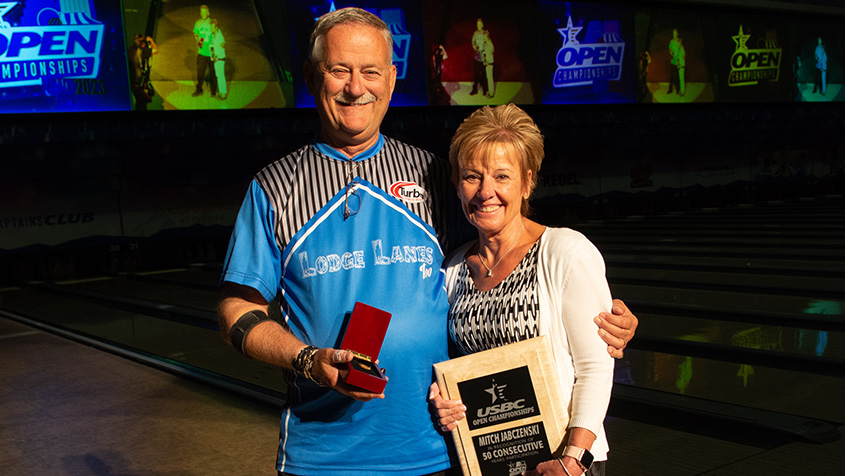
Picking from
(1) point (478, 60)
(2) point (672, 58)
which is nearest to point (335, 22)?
(1) point (478, 60)

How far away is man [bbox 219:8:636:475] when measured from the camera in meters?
1.43

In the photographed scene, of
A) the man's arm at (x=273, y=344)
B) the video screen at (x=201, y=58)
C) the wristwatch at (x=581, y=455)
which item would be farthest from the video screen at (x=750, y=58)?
the man's arm at (x=273, y=344)

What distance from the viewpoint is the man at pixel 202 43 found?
31.9 feet

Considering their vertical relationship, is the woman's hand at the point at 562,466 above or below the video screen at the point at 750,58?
below

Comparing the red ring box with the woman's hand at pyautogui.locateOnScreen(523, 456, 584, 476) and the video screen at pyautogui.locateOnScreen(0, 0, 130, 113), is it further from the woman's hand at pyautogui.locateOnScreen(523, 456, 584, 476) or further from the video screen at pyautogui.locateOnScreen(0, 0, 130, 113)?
the video screen at pyautogui.locateOnScreen(0, 0, 130, 113)

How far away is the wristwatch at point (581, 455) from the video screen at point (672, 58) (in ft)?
Answer: 44.1

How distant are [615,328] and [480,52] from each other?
11061 millimetres

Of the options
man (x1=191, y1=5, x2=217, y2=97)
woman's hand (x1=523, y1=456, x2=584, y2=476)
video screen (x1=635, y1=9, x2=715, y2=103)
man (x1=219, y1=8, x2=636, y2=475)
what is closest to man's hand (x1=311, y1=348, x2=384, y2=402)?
man (x1=219, y1=8, x2=636, y2=475)

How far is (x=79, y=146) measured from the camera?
998 centimetres

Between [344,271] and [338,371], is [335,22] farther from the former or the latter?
[338,371]

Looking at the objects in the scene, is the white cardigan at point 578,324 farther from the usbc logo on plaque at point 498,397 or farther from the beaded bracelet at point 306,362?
the beaded bracelet at point 306,362

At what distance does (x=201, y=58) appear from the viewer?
9.77 m

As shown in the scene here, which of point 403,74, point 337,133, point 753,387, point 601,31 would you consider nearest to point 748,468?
point 753,387

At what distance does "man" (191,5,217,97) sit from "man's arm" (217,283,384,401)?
8942mm
